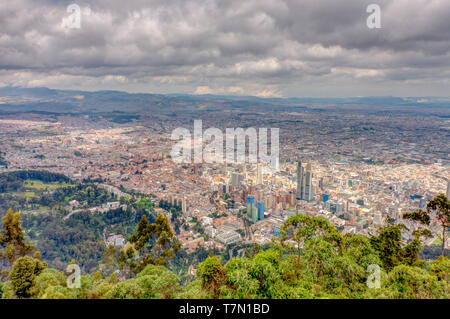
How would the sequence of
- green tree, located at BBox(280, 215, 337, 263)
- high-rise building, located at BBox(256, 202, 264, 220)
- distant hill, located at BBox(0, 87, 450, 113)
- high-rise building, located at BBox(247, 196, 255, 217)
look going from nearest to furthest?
green tree, located at BBox(280, 215, 337, 263)
high-rise building, located at BBox(256, 202, 264, 220)
high-rise building, located at BBox(247, 196, 255, 217)
distant hill, located at BBox(0, 87, 450, 113)

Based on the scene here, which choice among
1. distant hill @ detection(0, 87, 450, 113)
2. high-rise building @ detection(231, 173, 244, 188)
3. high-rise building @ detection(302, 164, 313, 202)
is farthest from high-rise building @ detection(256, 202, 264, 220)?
distant hill @ detection(0, 87, 450, 113)

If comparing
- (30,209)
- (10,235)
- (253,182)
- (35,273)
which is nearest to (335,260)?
(35,273)

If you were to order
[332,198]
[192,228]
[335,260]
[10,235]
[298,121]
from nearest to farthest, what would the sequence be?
1. [335,260]
2. [10,235]
3. [192,228]
4. [332,198]
5. [298,121]

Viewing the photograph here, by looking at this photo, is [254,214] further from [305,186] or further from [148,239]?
[148,239]

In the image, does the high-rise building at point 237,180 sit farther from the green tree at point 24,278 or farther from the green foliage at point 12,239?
the green tree at point 24,278

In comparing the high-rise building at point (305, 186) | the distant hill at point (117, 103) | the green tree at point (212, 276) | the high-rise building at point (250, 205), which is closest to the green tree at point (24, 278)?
the green tree at point (212, 276)

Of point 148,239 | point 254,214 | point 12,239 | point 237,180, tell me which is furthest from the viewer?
point 237,180

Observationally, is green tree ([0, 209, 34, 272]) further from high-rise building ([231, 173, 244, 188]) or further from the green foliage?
high-rise building ([231, 173, 244, 188])

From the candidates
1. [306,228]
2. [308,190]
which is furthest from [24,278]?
[308,190]

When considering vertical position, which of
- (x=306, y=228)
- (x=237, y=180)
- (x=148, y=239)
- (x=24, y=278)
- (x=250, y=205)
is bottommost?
(x=250, y=205)
